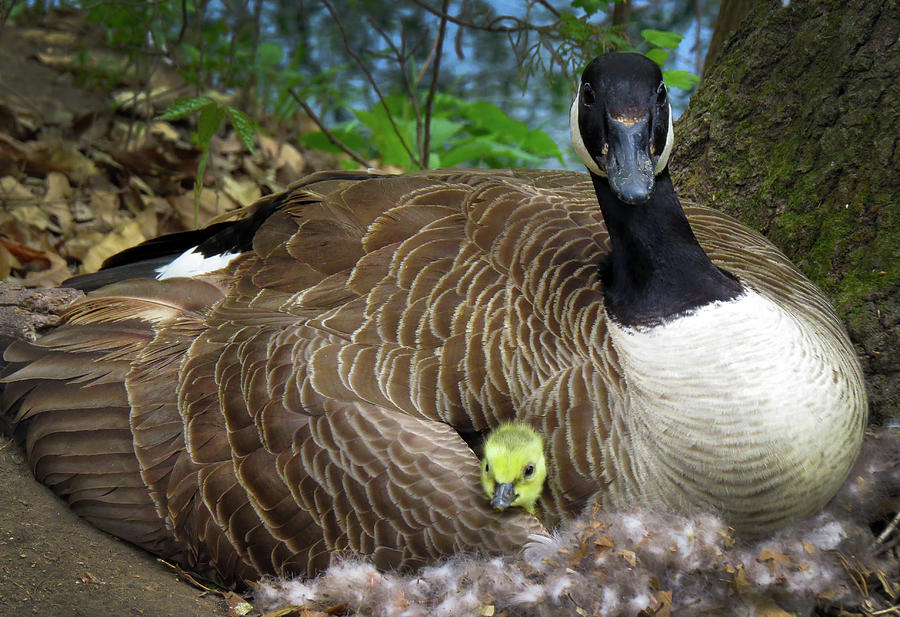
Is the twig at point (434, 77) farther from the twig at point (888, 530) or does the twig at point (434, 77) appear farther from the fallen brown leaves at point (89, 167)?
the twig at point (888, 530)

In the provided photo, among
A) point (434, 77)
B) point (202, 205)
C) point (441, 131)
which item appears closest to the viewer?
point (434, 77)

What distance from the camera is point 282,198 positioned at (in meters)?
3.60

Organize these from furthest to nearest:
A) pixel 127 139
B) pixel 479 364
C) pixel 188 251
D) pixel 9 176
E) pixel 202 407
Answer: pixel 127 139
pixel 9 176
pixel 188 251
pixel 202 407
pixel 479 364

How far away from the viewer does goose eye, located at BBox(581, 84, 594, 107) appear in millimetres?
2750

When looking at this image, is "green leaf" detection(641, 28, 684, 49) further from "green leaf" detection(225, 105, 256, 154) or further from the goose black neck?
"green leaf" detection(225, 105, 256, 154)

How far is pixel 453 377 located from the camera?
2.79 meters

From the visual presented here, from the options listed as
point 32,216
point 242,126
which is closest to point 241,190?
point 32,216

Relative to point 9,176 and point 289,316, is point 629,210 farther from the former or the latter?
point 9,176

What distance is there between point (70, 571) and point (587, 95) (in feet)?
7.50

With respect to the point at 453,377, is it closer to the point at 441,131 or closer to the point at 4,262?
the point at 4,262

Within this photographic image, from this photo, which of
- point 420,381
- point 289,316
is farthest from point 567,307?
point 289,316

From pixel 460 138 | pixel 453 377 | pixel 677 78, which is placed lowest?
pixel 453 377

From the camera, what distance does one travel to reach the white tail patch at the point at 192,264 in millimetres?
3627

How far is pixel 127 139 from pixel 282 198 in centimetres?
287
